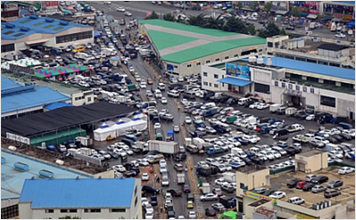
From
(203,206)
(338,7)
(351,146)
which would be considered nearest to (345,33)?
(338,7)

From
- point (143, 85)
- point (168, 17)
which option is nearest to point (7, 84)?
point (143, 85)

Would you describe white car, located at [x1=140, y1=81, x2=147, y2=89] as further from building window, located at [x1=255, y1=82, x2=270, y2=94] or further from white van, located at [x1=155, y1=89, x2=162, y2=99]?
building window, located at [x1=255, y1=82, x2=270, y2=94]

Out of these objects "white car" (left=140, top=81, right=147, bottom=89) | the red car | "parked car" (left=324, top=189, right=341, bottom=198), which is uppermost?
"parked car" (left=324, top=189, right=341, bottom=198)

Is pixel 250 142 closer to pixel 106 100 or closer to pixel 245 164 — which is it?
pixel 245 164

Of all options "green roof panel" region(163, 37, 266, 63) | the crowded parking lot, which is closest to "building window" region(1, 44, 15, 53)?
the crowded parking lot

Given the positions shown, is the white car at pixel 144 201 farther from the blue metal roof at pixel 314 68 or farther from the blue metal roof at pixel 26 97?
the blue metal roof at pixel 314 68

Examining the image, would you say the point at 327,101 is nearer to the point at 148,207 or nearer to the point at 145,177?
the point at 145,177
